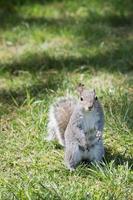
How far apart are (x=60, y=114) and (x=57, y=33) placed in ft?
10.6

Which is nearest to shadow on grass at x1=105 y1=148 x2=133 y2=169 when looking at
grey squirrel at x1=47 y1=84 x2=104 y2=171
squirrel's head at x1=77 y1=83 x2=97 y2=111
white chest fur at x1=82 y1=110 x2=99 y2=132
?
grey squirrel at x1=47 y1=84 x2=104 y2=171

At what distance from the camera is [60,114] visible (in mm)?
4758

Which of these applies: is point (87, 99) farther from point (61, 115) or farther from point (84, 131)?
point (61, 115)

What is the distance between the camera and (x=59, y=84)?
6.22m

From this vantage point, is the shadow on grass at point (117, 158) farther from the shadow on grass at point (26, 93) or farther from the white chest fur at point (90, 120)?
the shadow on grass at point (26, 93)

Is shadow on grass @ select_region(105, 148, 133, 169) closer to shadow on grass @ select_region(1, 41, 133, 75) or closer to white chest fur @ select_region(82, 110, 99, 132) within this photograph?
white chest fur @ select_region(82, 110, 99, 132)

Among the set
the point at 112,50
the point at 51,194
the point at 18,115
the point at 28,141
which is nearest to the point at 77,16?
the point at 112,50

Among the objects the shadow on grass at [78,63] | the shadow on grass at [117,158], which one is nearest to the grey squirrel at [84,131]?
the shadow on grass at [117,158]

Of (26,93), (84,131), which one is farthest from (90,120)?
(26,93)

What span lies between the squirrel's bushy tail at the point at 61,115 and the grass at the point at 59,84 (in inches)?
7.3

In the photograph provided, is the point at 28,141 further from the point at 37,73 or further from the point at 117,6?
the point at 117,6

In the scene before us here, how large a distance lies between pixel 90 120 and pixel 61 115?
16.0 inches

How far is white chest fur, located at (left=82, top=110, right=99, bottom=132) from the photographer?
438 cm

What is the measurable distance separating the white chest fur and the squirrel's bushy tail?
329 mm
